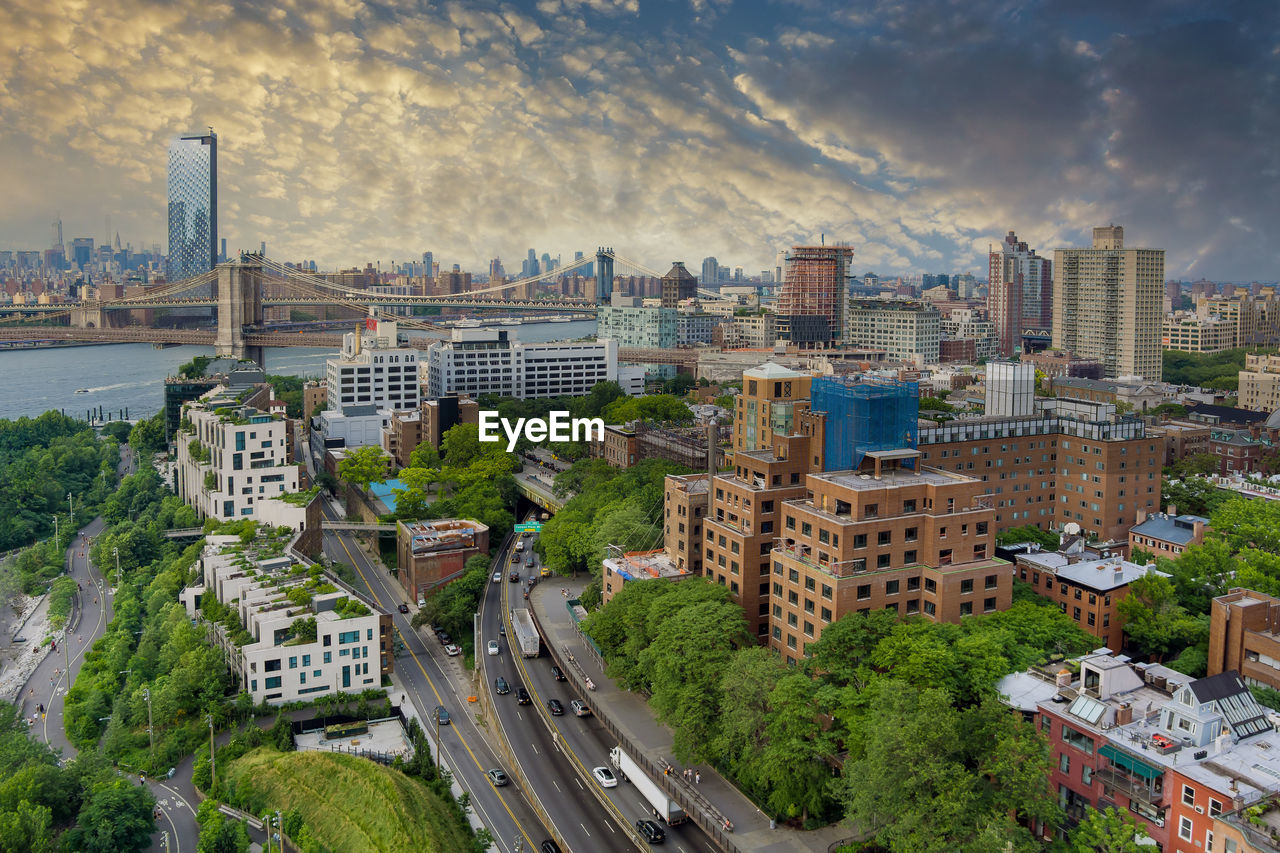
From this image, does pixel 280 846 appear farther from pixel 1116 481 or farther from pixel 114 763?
pixel 1116 481

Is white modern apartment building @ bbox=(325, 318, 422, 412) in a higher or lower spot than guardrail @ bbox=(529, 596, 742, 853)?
higher

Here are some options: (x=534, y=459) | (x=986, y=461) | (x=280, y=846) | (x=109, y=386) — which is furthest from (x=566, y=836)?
(x=109, y=386)

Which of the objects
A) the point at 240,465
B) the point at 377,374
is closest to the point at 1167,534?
the point at 240,465

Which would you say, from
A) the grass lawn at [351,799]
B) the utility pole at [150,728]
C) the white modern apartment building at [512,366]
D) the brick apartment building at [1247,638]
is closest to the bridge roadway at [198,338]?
the white modern apartment building at [512,366]

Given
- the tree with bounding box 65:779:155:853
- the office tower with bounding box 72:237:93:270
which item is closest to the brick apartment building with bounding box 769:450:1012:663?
the tree with bounding box 65:779:155:853

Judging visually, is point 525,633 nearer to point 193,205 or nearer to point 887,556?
point 887,556

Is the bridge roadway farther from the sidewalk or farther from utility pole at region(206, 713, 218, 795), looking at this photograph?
utility pole at region(206, 713, 218, 795)

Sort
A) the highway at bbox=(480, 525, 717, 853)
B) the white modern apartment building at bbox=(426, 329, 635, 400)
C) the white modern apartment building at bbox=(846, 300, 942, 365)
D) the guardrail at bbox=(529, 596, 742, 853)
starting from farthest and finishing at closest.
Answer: the white modern apartment building at bbox=(846, 300, 942, 365) < the white modern apartment building at bbox=(426, 329, 635, 400) < the highway at bbox=(480, 525, 717, 853) < the guardrail at bbox=(529, 596, 742, 853)

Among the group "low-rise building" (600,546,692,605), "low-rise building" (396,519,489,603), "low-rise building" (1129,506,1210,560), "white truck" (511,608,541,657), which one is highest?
"low-rise building" (1129,506,1210,560)
